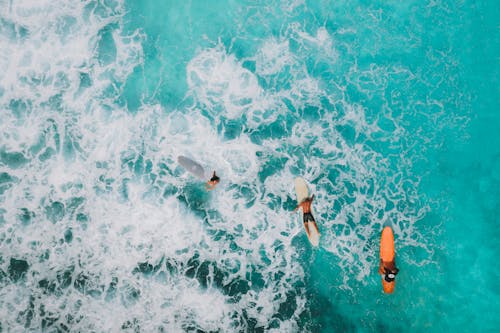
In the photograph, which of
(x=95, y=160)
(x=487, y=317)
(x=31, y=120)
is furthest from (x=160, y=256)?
(x=487, y=317)

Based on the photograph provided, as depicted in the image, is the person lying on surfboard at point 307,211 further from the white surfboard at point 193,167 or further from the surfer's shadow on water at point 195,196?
the white surfboard at point 193,167

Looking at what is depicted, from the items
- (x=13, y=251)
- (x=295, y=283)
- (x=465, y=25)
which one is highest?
(x=465, y=25)

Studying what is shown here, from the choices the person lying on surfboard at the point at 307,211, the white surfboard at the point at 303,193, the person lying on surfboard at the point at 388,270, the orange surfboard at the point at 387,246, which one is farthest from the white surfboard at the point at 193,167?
the person lying on surfboard at the point at 388,270

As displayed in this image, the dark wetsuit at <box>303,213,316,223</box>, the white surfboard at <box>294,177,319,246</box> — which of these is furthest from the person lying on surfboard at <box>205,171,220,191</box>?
the dark wetsuit at <box>303,213,316,223</box>

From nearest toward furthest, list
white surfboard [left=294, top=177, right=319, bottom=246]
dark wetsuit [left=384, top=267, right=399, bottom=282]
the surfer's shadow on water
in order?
dark wetsuit [left=384, top=267, right=399, bottom=282], white surfboard [left=294, top=177, right=319, bottom=246], the surfer's shadow on water

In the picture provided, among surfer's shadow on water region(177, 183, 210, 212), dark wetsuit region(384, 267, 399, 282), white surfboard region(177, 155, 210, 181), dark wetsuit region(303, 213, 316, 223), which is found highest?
dark wetsuit region(303, 213, 316, 223)

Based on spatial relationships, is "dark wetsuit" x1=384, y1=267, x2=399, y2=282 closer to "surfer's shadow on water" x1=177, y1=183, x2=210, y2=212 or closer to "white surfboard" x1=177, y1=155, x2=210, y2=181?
"surfer's shadow on water" x1=177, y1=183, x2=210, y2=212

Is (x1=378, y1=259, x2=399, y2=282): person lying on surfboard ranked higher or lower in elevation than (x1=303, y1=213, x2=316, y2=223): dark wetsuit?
lower

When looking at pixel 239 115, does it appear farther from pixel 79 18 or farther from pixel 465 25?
pixel 465 25

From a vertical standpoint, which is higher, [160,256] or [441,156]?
[441,156]
